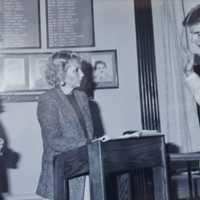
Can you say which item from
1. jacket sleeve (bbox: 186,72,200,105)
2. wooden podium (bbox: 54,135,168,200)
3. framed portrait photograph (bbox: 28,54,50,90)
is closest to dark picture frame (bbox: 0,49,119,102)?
framed portrait photograph (bbox: 28,54,50,90)

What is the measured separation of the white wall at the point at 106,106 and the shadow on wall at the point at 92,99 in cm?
2

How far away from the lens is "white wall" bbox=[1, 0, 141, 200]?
5.56 ft

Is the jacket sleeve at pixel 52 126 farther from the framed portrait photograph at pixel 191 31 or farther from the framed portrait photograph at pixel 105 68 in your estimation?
the framed portrait photograph at pixel 191 31

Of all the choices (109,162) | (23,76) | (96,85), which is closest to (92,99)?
(96,85)

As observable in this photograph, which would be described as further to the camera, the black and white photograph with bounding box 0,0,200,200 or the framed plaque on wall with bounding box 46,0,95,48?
the framed plaque on wall with bounding box 46,0,95,48

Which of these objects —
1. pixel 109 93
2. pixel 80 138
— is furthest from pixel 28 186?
pixel 109 93

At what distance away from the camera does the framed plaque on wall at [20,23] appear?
5.75ft

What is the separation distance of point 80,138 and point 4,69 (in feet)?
1.48

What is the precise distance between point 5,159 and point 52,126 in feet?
0.84

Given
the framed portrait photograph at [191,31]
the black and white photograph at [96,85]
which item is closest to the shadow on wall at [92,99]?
the black and white photograph at [96,85]

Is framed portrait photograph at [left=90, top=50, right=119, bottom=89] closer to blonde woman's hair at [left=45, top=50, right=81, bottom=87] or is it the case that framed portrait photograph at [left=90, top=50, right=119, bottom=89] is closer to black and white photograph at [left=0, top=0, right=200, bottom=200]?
black and white photograph at [left=0, top=0, right=200, bottom=200]

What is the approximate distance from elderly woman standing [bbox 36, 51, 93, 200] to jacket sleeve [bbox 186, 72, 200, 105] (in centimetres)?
52

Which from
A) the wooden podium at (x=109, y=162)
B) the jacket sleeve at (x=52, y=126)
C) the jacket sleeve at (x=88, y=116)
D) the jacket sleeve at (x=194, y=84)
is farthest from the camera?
the jacket sleeve at (x=194, y=84)

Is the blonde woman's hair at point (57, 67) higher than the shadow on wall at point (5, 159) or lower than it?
higher
